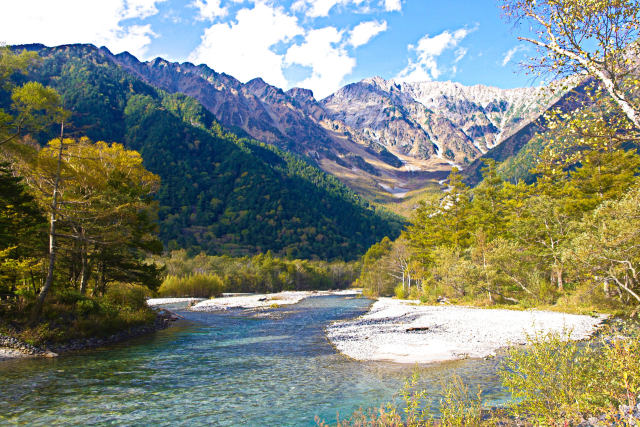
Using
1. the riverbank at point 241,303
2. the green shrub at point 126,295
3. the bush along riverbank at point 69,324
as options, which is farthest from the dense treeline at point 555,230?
the green shrub at point 126,295

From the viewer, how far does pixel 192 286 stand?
95562mm

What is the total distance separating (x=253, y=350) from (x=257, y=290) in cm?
10775

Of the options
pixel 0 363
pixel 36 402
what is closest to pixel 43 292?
pixel 0 363

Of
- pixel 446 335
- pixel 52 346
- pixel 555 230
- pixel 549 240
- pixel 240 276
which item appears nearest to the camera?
pixel 52 346

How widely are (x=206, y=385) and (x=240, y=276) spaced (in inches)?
4317

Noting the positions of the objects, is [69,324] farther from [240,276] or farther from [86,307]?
[240,276]

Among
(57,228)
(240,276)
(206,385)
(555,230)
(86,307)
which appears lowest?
(240,276)

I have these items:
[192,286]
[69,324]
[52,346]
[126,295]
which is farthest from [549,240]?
[192,286]

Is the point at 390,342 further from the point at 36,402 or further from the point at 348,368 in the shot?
the point at 36,402

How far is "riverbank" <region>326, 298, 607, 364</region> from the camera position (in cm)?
1945

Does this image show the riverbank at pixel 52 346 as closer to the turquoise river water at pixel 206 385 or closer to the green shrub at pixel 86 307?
the turquoise river water at pixel 206 385

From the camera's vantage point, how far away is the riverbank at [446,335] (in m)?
19.5

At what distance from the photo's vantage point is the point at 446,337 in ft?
78.4

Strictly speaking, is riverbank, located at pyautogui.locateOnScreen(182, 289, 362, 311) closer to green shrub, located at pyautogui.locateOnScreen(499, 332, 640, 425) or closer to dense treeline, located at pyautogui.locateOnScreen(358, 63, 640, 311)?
dense treeline, located at pyautogui.locateOnScreen(358, 63, 640, 311)
